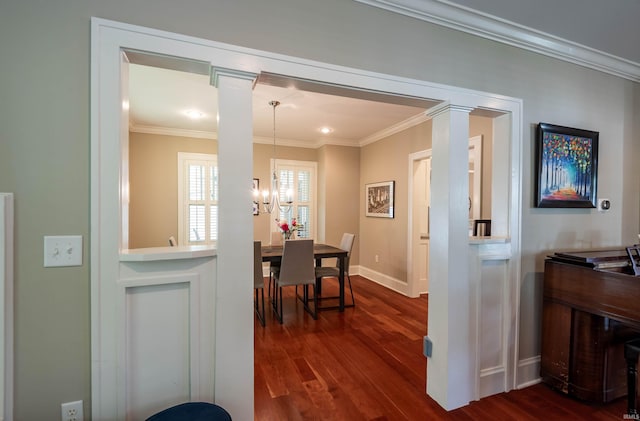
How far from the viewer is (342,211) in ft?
18.1

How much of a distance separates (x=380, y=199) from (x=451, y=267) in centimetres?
319

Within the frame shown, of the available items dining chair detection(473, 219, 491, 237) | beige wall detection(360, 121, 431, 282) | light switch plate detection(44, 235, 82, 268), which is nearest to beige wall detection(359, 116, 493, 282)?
beige wall detection(360, 121, 431, 282)

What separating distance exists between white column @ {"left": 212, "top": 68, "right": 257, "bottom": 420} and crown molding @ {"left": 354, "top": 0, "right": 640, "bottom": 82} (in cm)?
97

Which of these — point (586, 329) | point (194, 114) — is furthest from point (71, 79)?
point (586, 329)

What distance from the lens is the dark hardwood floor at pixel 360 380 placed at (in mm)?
1835

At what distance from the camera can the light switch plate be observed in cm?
118

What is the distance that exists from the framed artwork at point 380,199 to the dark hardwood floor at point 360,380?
6.23ft

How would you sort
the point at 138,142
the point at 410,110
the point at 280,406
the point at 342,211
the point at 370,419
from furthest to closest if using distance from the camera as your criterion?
the point at 342,211
the point at 138,142
the point at 410,110
the point at 280,406
the point at 370,419

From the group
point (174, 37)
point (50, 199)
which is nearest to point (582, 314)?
point (174, 37)

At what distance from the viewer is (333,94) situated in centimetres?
169

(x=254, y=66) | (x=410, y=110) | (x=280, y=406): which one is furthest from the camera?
(x=410, y=110)

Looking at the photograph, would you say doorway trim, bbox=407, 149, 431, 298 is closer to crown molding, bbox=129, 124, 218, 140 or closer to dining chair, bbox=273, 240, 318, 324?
dining chair, bbox=273, 240, 318, 324

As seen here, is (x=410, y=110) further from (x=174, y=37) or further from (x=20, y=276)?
(x=20, y=276)

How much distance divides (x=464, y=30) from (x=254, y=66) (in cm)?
145
